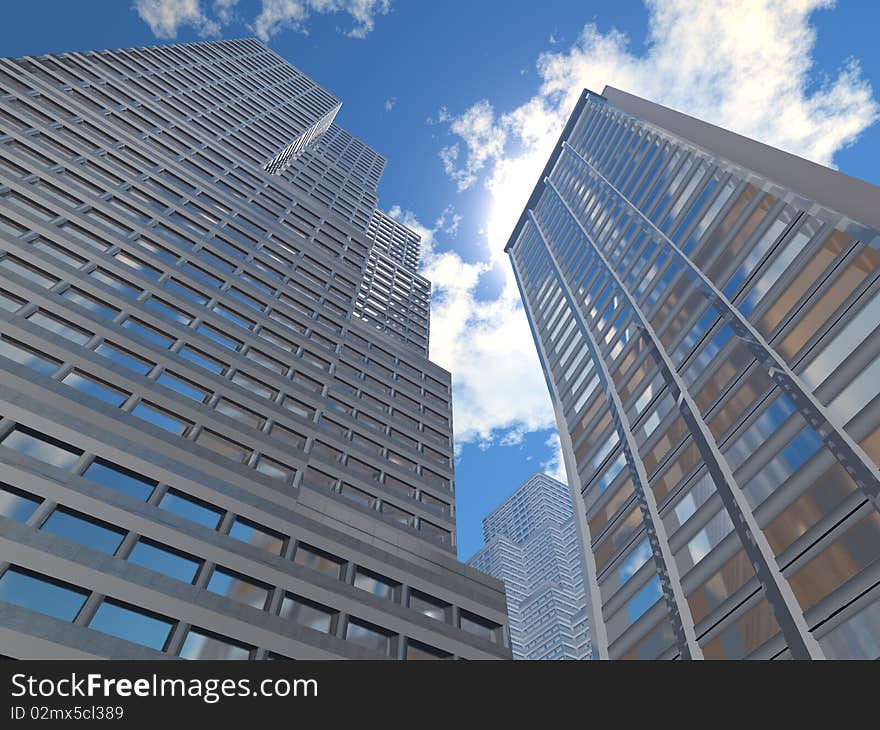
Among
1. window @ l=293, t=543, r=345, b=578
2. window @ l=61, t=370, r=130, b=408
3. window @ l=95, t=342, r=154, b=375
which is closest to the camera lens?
window @ l=293, t=543, r=345, b=578

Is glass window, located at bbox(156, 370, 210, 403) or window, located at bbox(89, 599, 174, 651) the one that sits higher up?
glass window, located at bbox(156, 370, 210, 403)

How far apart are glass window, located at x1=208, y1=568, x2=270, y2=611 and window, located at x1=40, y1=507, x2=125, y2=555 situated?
378cm

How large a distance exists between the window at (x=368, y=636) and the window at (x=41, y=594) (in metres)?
10.1

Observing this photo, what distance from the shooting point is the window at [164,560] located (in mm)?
21906

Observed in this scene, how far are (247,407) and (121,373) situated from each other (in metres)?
6.76

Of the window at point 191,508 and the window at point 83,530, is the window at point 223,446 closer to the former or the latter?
the window at point 191,508

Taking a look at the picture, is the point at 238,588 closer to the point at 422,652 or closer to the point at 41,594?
the point at 41,594

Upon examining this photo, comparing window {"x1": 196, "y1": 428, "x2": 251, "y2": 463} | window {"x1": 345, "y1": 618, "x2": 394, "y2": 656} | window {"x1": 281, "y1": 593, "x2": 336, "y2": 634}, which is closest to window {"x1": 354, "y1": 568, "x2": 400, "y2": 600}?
window {"x1": 345, "y1": 618, "x2": 394, "y2": 656}

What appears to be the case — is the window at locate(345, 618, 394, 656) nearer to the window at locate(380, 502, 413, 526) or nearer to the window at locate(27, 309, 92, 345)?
the window at locate(380, 502, 413, 526)

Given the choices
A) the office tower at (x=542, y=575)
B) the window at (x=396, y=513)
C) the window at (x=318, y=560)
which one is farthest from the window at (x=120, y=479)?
the office tower at (x=542, y=575)

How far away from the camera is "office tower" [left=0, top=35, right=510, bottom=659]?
69.1 ft

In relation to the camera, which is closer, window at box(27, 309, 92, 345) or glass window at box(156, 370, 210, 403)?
window at box(27, 309, 92, 345)

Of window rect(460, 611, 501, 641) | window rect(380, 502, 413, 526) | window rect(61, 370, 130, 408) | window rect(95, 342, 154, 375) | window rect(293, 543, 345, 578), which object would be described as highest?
window rect(95, 342, 154, 375)
